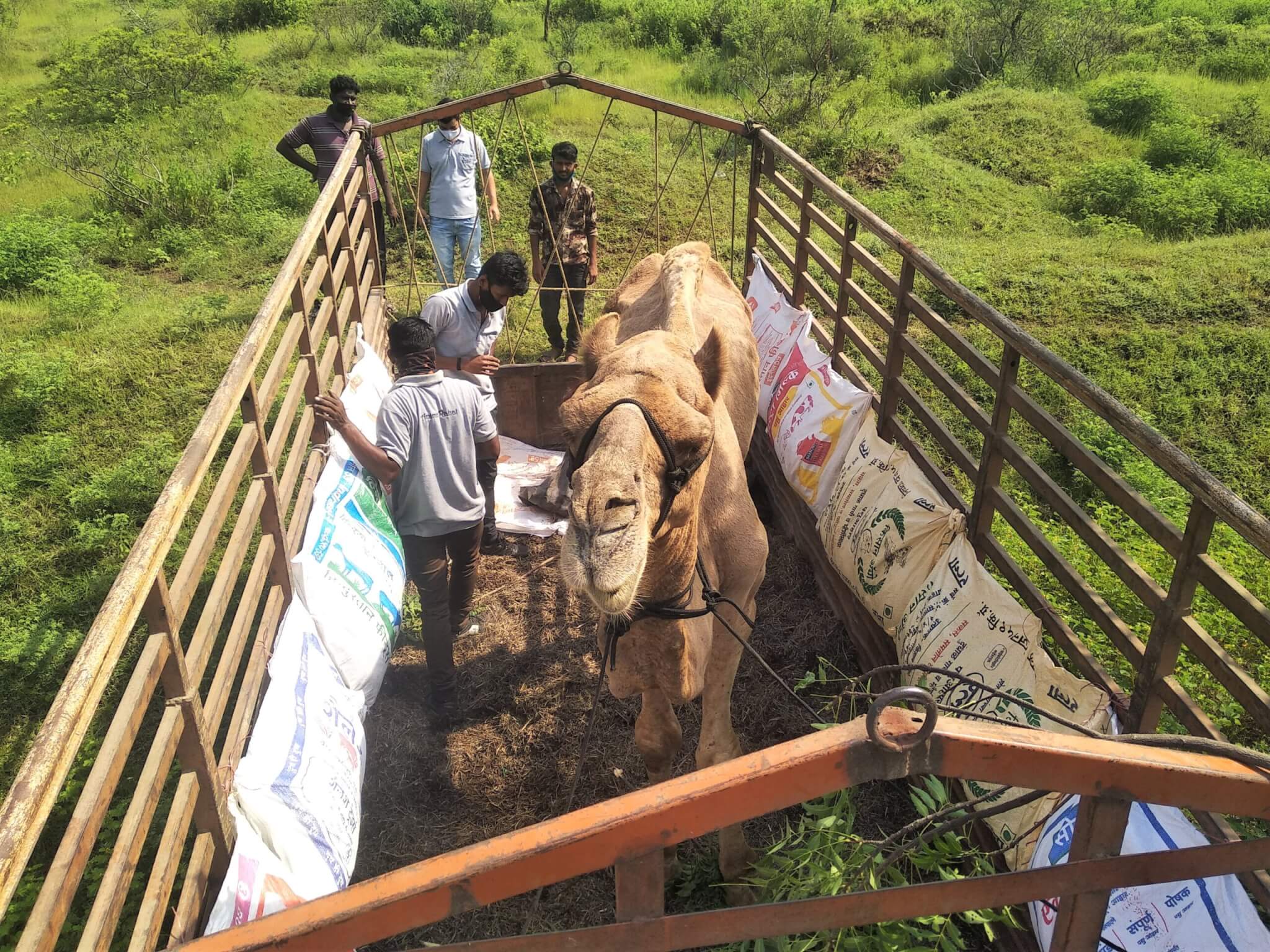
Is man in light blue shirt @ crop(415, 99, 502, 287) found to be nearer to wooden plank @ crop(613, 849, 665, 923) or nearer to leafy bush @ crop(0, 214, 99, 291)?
leafy bush @ crop(0, 214, 99, 291)

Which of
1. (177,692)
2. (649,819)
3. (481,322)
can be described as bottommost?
(481,322)

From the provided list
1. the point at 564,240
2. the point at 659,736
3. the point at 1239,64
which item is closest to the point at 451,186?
the point at 564,240

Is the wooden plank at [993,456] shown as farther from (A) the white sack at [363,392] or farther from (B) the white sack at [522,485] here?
(A) the white sack at [363,392]

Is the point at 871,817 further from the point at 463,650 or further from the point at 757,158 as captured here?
the point at 757,158

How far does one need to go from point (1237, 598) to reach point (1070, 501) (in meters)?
1.04

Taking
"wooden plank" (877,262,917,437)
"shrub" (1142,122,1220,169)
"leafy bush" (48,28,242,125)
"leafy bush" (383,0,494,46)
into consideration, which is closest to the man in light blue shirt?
"wooden plank" (877,262,917,437)

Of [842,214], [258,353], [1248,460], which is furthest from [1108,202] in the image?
[258,353]

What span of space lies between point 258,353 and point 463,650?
246 centimetres

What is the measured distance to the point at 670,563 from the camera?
3336 millimetres

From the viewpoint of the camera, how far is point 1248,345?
8.23 metres

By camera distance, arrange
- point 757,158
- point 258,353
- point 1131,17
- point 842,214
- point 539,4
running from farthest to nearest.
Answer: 1. point 539,4
2. point 1131,17
3. point 842,214
4. point 757,158
5. point 258,353

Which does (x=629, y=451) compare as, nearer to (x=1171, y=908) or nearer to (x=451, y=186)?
(x=1171, y=908)

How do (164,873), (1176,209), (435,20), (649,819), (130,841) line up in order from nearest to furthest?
(649,819) < (130,841) < (164,873) < (1176,209) < (435,20)

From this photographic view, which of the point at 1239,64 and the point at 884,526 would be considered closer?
the point at 884,526
